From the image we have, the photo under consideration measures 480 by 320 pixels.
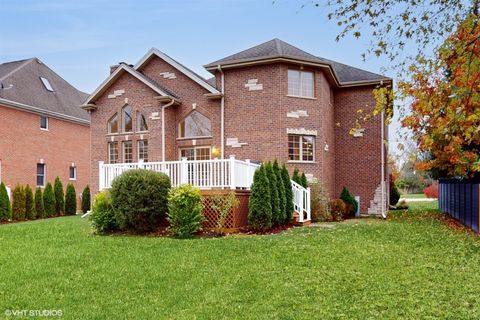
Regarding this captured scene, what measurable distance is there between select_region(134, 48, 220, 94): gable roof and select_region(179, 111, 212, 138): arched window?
1250mm

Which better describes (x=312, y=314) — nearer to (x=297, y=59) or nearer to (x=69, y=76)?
(x=297, y=59)

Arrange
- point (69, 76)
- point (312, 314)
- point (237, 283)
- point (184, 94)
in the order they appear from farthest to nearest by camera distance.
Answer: point (69, 76) → point (184, 94) → point (237, 283) → point (312, 314)

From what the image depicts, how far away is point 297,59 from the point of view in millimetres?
16734

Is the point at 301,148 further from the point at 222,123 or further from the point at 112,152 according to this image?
the point at 112,152

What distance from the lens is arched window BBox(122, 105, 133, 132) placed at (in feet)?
61.0

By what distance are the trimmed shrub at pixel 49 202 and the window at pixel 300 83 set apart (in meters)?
12.9

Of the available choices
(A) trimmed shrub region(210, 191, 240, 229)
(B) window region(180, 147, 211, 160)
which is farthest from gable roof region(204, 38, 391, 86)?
(A) trimmed shrub region(210, 191, 240, 229)

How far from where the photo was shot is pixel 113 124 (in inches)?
749

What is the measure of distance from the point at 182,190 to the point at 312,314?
6.75 m

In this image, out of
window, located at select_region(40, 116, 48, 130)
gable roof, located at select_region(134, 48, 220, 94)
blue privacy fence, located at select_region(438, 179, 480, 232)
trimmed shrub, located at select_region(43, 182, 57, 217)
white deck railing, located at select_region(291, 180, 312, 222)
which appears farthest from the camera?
window, located at select_region(40, 116, 48, 130)

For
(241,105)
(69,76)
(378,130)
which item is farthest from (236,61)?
(69,76)

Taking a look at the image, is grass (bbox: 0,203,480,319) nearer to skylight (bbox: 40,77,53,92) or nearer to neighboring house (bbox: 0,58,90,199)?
neighboring house (bbox: 0,58,90,199)

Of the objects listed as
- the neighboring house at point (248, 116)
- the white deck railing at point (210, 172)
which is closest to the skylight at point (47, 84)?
the neighboring house at point (248, 116)

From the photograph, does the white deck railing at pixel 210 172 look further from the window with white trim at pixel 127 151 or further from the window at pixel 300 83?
the window at pixel 300 83
